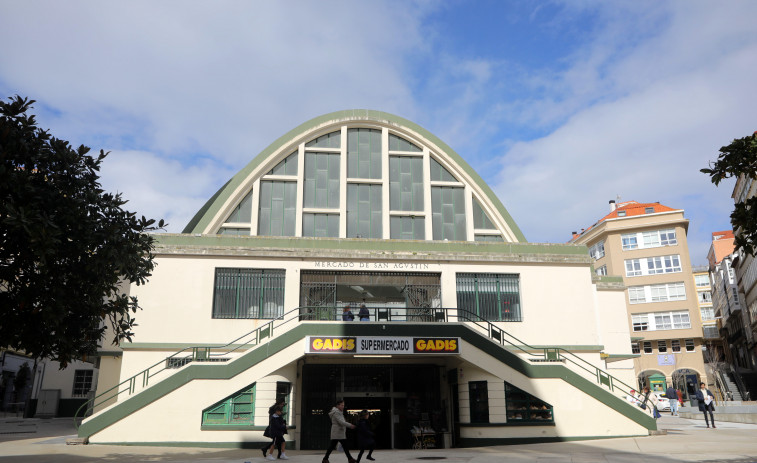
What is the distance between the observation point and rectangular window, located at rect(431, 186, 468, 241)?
98.1 ft

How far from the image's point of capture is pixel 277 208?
29.4 metres

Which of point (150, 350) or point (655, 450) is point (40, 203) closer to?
point (150, 350)

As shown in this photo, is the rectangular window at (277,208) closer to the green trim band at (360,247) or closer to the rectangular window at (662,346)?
the green trim band at (360,247)

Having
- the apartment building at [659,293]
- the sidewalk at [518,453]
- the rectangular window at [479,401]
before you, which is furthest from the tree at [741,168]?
the apartment building at [659,293]

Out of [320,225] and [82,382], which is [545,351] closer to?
[320,225]

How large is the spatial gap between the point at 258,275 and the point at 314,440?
22.8 ft

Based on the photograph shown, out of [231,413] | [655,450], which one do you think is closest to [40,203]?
[231,413]

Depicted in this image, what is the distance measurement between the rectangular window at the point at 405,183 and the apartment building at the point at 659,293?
37745 millimetres

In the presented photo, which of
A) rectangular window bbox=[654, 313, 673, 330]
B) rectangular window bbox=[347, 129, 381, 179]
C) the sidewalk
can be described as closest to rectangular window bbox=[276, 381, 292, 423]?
the sidewalk

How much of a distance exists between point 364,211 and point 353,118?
17.6 feet

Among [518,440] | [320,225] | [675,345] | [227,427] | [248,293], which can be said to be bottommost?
[518,440]

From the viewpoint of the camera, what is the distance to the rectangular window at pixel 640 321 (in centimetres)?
6094

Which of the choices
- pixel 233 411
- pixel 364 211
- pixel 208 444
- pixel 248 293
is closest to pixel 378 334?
pixel 233 411

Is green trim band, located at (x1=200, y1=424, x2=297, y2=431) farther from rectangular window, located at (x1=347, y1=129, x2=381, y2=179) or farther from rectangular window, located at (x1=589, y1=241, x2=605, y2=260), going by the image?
rectangular window, located at (x1=589, y1=241, x2=605, y2=260)
